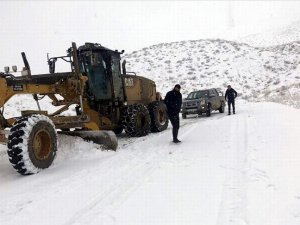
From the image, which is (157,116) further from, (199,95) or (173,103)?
(199,95)

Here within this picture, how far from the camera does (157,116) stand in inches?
586

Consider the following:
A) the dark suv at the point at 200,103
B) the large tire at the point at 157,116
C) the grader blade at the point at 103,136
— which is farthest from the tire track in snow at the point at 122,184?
the dark suv at the point at 200,103

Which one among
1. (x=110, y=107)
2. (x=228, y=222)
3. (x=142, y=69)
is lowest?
(x=228, y=222)

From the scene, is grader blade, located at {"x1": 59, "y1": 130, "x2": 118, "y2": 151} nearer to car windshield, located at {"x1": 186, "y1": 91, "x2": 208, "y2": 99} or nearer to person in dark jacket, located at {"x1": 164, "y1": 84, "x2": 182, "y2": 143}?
person in dark jacket, located at {"x1": 164, "y1": 84, "x2": 182, "y2": 143}

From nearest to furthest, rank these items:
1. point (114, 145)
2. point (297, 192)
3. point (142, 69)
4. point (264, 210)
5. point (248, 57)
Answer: point (264, 210) → point (297, 192) → point (114, 145) → point (142, 69) → point (248, 57)

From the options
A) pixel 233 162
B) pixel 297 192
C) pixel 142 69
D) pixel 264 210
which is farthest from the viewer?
pixel 142 69

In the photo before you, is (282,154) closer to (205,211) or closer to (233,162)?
(233,162)

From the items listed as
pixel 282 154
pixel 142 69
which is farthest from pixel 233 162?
pixel 142 69

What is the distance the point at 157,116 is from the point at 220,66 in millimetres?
32375

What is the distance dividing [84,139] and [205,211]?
5607 mm

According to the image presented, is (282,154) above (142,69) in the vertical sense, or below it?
below

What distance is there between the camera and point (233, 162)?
802 cm

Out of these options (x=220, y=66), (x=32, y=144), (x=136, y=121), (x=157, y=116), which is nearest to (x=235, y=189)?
(x=32, y=144)

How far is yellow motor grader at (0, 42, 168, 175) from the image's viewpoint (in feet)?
25.8
